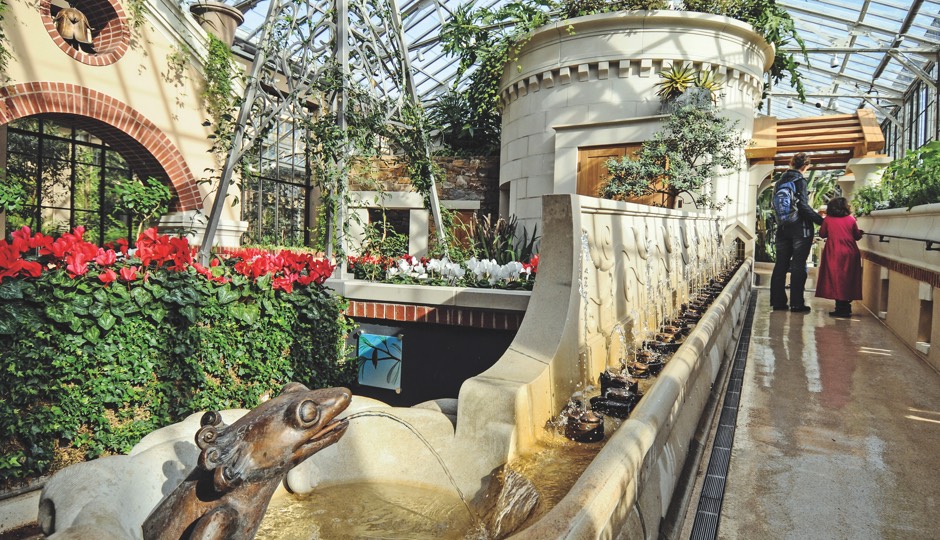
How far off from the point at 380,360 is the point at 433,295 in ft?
3.05

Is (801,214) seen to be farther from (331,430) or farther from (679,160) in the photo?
(331,430)

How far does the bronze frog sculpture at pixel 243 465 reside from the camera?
138 cm

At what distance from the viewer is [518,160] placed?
41.6 feet

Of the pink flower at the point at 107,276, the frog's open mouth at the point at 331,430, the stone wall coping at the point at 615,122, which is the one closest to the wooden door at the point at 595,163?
the stone wall coping at the point at 615,122

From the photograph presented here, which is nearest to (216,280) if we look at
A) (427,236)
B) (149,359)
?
(149,359)

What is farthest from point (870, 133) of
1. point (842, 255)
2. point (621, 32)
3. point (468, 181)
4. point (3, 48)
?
point (3, 48)

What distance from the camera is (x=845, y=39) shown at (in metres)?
18.6

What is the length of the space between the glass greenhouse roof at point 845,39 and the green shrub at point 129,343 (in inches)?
399

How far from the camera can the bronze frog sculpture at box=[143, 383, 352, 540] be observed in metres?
1.38

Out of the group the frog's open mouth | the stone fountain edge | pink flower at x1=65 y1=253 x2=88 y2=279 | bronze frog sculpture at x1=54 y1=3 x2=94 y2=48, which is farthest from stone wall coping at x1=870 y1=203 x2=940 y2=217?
bronze frog sculpture at x1=54 y1=3 x2=94 y2=48

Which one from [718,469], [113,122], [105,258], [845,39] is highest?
[845,39]

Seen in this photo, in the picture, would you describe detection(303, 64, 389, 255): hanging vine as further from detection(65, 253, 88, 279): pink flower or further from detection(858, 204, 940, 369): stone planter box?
detection(858, 204, 940, 369): stone planter box

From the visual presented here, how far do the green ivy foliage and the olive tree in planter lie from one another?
21.5 ft

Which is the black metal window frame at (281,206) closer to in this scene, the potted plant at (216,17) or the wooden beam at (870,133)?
the potted plant at (216,17)
